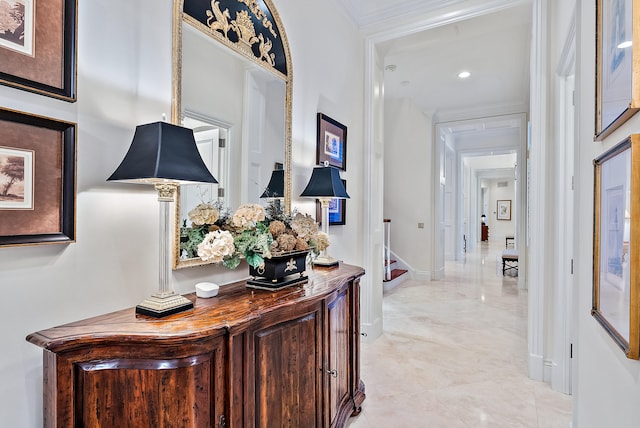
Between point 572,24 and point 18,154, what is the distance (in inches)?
101

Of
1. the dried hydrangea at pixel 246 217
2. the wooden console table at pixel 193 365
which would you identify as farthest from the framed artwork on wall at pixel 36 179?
the dried hydrangea at pixel 246 217

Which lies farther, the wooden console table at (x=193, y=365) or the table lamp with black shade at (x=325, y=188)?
the table lamp with black shade at (x=325, y=188)

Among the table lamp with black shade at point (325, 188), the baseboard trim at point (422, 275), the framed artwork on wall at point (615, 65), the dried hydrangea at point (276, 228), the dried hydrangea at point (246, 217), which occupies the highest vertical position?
the framed artwork on wall at point (615, 65)

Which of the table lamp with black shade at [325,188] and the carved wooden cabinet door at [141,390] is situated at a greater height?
the table lamp with black shade at [325,188]

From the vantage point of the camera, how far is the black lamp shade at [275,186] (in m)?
2.11

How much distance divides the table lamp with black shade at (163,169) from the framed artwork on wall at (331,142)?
4.83 feet

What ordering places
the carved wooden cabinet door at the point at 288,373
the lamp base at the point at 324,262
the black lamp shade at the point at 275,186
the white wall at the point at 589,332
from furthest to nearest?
the lamp base at the point at 324,262
the black lamp shade at the point at 275,186
the carved wooden cabinet door at the point at 288,373
the white wall at the point at 589,332

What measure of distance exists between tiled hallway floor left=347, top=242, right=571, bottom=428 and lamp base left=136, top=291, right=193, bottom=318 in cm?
139

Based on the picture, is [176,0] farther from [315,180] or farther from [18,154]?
[315,180]

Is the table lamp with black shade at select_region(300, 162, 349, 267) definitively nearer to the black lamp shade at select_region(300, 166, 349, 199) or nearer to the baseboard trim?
the black lamp shade at select_region(300, 166, 349, 199)

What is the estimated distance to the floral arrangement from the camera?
1407 mm

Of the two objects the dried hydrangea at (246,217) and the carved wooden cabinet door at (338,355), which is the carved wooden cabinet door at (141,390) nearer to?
the dried hydrangea at (246,217)

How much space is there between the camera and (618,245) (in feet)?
3.07

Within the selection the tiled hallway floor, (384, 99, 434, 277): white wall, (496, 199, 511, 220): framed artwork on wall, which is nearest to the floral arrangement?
the tiled hallway floor
